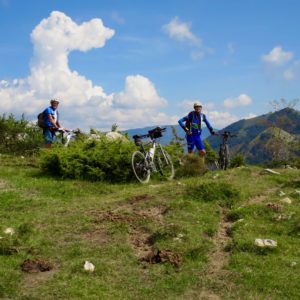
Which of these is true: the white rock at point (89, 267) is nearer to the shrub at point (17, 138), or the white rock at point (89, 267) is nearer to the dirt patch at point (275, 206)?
the dirt patch at point (275, 206)

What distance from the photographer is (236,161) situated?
68.8 ft

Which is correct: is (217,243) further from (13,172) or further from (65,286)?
(13,172)

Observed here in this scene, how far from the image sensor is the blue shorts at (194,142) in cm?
1820

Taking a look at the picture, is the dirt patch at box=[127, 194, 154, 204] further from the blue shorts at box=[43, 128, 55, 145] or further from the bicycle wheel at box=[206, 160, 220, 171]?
the blue shorts at box=[43, 128, 55, 145]

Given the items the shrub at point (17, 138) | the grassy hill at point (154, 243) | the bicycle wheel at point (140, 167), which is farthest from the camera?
the shrub at point (17, 138)

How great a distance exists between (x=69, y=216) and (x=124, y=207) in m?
1.41

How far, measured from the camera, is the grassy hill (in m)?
7.13

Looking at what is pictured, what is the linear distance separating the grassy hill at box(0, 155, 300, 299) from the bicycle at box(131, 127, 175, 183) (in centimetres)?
223

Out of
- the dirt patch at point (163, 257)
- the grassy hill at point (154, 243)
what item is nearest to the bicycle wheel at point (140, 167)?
the grassy hill at point (154, 243)

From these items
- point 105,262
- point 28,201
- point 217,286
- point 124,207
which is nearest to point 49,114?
point 28,201

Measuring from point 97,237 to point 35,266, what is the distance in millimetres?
1776

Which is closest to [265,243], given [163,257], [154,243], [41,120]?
[163,257]

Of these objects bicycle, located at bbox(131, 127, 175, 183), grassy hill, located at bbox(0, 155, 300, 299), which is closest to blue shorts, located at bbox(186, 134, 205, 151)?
bicycle, located at bbox(131, 127, 175, 183)

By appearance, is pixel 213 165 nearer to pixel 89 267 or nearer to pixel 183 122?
pixel 183 122
